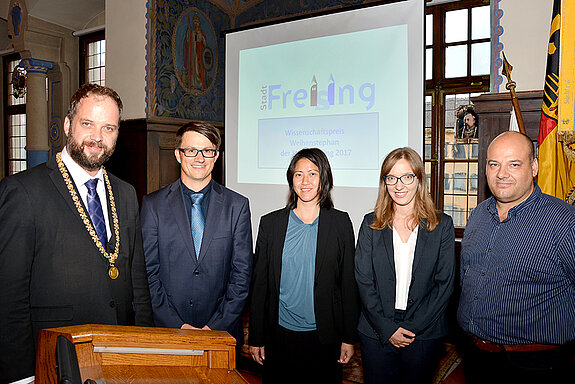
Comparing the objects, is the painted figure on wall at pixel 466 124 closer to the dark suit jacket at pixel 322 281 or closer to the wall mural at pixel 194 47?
the wall mural at pixel 194 47

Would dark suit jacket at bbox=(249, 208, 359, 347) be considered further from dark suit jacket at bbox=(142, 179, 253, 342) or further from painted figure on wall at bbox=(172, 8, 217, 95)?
painted figure on wall at bbox=(172, 8, 217, 95)

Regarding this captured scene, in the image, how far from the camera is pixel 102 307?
1579 millimetres

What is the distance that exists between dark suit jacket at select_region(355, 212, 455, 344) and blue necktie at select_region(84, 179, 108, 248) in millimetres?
1053

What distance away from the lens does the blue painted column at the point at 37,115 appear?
6.02 m

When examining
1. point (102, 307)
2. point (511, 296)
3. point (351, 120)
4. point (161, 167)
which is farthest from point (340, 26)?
point (102, 307)

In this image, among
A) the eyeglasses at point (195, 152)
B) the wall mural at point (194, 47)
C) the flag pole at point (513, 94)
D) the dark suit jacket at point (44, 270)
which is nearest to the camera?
the dark suit jacket at point (44, 270)

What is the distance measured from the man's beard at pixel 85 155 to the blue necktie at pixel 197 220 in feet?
1.62

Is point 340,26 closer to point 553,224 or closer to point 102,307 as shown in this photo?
point 553,224

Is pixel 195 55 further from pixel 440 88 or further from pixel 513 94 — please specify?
pixel 513 94

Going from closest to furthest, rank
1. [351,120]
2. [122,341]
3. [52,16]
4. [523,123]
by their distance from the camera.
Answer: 1. [122,341]
2. [523,123]
3. [351,120]
4. [52,16]

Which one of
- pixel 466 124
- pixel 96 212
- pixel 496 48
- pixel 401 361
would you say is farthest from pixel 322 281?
pixel 466 124

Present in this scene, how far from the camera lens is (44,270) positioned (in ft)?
4.89

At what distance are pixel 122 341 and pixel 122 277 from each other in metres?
0.84

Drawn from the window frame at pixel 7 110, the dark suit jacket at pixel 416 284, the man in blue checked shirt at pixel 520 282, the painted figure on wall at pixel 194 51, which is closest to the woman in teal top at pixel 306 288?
the dark suit jacket at pixel 416 284
